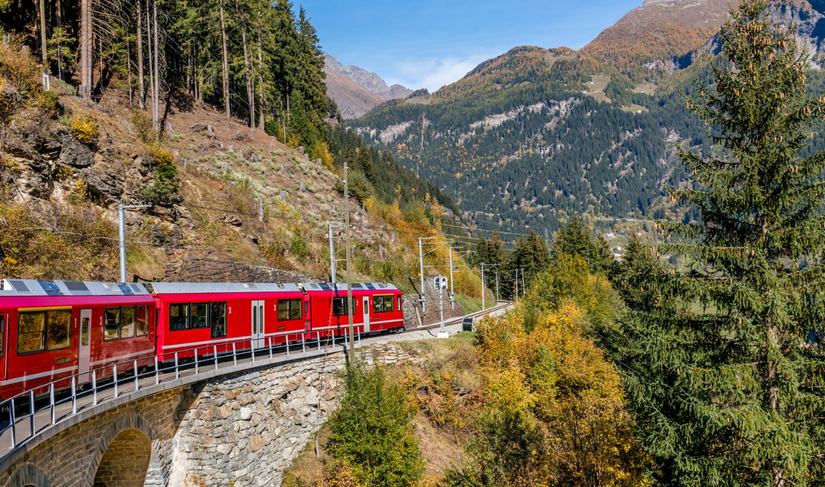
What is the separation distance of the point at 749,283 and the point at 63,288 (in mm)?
16946

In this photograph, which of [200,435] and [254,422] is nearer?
[200,435]

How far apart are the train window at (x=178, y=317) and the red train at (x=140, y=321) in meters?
0.04

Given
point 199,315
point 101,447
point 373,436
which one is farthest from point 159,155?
point 101,447

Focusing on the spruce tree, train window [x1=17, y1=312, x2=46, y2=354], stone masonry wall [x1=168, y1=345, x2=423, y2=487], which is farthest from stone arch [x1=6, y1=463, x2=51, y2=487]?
the spruce tree

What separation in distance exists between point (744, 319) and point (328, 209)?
4349 centimetres

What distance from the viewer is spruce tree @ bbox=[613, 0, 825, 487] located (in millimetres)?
11852

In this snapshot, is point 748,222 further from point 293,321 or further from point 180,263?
point 180,263

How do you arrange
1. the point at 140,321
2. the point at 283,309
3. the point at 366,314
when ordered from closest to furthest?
1. the point at 140,321
2. the point at 283,309
3. the point at 366,314

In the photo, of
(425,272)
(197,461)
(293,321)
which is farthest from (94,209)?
(425,272)

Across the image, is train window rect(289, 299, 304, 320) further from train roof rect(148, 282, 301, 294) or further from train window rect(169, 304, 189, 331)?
train window rect(169, 304, 189, 331)

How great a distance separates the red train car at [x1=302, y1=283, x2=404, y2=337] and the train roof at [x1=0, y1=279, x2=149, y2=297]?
9.71 meters

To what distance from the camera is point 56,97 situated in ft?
92.1

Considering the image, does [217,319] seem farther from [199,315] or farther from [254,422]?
[254,422]

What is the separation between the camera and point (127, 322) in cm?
1702
